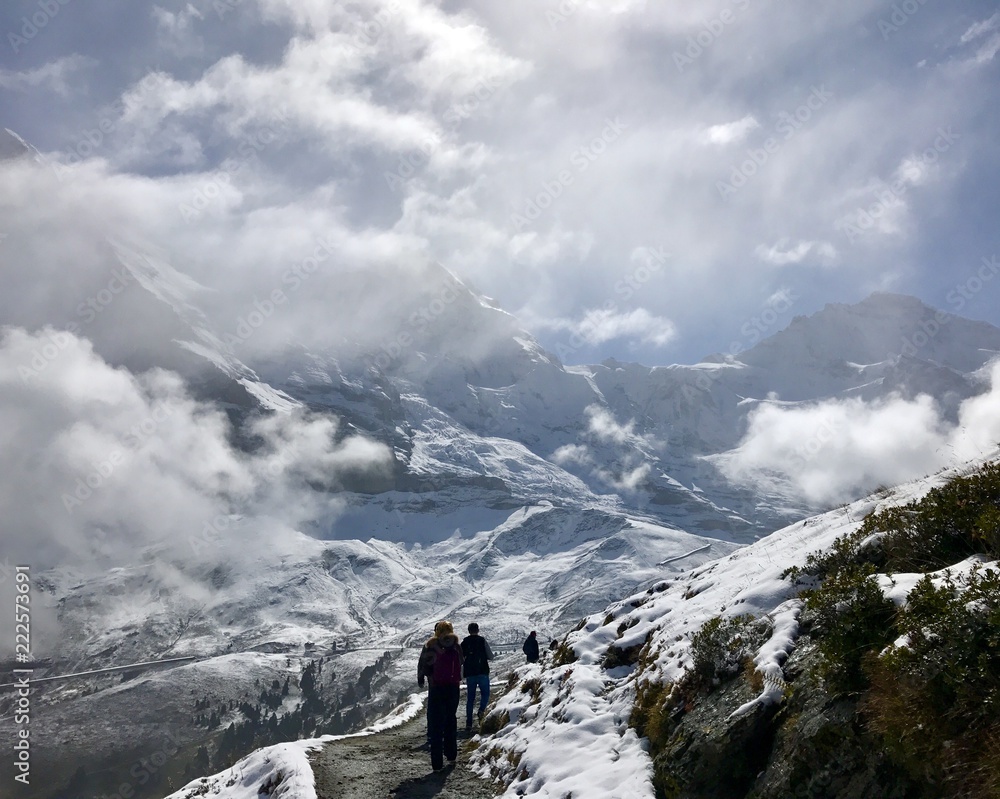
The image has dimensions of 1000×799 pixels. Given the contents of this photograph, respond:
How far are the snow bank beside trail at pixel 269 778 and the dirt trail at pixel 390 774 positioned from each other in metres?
0.31

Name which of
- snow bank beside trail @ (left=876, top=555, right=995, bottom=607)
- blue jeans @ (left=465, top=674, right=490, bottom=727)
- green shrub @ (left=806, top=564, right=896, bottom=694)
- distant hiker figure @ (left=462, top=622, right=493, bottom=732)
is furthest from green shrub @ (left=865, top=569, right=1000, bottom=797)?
blue jeans @ (left=465, top=674, right=490, bottom=727)

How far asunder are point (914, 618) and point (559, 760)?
7139 mm

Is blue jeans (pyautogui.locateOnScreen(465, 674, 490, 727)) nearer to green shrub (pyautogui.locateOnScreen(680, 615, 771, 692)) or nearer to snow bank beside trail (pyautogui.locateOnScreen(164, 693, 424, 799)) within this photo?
snow bank beside trail (pyautogui.locateOnScreen(164, 693, 424, 799))

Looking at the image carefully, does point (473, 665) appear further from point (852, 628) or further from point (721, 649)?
point (852, 628)

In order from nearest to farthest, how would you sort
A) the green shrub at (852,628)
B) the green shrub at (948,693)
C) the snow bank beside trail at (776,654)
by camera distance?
the green shrub at (948,693), the green shrub at (852,628), the snow bank beside trail at (776,654)

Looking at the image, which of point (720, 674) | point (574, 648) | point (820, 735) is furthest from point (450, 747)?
point (820, 735)

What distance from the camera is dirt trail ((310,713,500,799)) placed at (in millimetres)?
13602

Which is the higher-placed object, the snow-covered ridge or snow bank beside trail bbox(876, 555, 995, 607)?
snow bank beside trail bbox(876, 555, 995, 607)

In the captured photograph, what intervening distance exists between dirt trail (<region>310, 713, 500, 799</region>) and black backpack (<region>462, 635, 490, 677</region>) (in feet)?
5.90

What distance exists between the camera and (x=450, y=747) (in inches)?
628

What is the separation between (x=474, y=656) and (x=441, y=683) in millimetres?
5912

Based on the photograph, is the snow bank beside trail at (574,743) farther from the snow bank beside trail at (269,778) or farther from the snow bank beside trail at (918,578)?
the snow bank beside trail at (918,578)

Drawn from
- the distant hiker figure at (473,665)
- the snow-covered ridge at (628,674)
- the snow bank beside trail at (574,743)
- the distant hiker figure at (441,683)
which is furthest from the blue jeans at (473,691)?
the distant hiker figure at (441,683)

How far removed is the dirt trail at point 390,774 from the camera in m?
13.6
